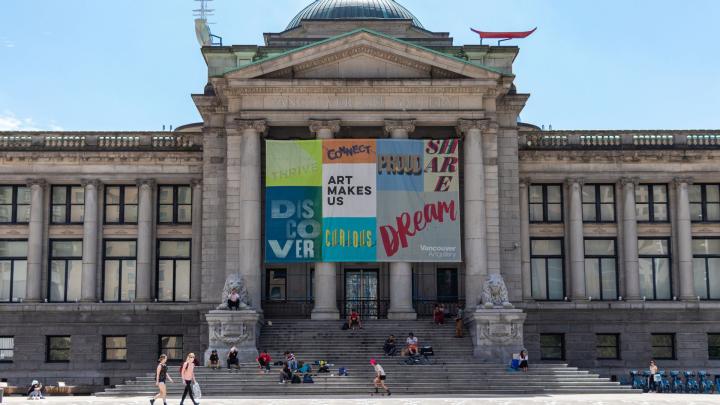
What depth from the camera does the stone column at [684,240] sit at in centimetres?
5906

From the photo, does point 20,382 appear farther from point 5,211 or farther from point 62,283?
point 5,211

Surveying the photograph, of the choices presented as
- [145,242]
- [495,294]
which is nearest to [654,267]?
[495,294]

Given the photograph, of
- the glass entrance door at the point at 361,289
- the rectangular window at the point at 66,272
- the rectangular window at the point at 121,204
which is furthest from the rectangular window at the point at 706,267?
the rectangular window at the point at 66,272

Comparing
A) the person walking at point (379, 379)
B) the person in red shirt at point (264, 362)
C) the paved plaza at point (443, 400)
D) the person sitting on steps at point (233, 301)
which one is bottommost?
the paved plaza at point (443, 400)

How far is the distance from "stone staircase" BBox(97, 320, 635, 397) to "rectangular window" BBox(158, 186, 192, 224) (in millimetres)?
10927

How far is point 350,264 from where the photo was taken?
58344mm

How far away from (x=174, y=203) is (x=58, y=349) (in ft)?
33.2

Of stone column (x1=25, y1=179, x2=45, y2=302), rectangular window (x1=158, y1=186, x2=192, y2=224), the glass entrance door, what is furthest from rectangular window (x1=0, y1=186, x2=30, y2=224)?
the glass entrance door

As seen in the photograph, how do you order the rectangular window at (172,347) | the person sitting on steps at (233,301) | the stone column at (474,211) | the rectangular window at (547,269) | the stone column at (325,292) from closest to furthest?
the person sitting on steps at (233,301)
the stone column at (325,292)
the stone column at (474,211)
the rectangular window at (172,347)
the rectangular window at (547,269)

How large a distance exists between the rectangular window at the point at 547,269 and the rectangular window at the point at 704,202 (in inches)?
308

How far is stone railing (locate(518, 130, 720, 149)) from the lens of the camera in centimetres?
6025

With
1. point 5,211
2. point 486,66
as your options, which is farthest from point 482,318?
point 5,211

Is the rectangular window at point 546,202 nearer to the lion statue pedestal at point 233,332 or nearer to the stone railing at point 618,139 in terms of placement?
the stone railing at point 618,139

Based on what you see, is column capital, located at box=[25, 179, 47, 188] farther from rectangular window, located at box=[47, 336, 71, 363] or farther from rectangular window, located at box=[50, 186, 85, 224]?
rectangular window, located at box=[47, 336, 71, 363]
